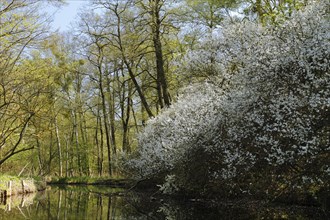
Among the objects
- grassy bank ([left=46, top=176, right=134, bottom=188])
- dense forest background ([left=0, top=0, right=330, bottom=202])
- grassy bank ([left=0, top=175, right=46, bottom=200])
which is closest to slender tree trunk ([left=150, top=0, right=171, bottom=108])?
dense forest background ([left=0, top=0, right=330, bottom=202])

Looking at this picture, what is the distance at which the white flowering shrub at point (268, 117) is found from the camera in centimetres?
748

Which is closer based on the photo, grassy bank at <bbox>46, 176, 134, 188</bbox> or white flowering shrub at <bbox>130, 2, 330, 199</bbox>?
white flowering shrub at <bbox>130, 2, 330, 199</bbox>

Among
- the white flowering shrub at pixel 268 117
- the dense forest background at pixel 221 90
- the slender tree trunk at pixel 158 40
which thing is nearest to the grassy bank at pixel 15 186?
the dense forest background at pixel 221 90

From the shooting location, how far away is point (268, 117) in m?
8.23

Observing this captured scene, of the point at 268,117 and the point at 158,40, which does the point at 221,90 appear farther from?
the point at 158,40

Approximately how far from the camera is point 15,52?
1257 centimetres

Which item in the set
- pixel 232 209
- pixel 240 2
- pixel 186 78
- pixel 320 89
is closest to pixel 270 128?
pixel 320 89

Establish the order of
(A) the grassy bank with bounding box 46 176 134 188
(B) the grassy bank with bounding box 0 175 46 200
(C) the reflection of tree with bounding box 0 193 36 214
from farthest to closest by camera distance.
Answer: (A) the grassy bank with bounding box 46 176 134 188 < (B) the grassy bank with bounding box 0 175 46 200 < (C) the reflection of tree with bounding box 0 193 36 214

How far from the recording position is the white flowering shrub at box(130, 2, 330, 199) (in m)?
7.48

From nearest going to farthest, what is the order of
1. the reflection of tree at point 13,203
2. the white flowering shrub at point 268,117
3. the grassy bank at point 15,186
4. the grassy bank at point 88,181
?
the white flowering shrub at point 268,117 → the reflection of tree at point 13,203 → the grassy bank at point 15,186 → the grassy bank at point 88,181

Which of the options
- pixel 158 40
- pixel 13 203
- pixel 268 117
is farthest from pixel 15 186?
pixel 268 117

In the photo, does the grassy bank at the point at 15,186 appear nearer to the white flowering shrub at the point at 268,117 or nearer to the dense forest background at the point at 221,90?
the dense forest background at the point at 221,90

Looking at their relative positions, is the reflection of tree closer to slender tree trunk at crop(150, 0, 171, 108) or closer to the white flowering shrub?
the white flowering shrub

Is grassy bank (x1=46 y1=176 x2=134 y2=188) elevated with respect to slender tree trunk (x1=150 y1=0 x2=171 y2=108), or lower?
lower
